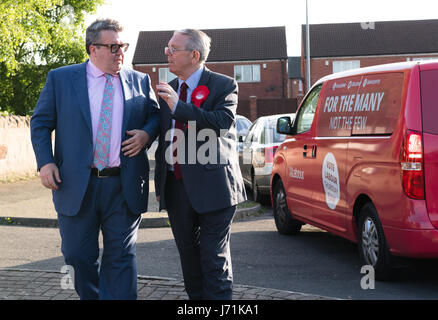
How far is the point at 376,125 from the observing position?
6035 mm

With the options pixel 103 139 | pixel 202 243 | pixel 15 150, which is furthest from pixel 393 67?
pixel 15 150

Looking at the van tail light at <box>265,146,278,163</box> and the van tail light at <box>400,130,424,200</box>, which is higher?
the van tail light at <box>400,130,424,200</box>

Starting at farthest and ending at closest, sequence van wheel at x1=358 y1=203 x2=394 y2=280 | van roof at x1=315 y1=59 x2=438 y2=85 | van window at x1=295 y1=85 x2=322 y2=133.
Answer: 1. van window at x1=295 y1=85 x2=322 y2=133
2. van wheel at x1=358 y1=203 x2=394 y2=280
3. van roof at x1=315 y1=59 x2=438 y2=85

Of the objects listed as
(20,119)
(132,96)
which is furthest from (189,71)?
(20,119)

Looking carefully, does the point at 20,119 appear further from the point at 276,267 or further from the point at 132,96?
the point at 132,96

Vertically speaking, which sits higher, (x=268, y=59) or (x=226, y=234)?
(x=268, y=59)

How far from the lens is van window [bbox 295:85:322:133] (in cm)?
778

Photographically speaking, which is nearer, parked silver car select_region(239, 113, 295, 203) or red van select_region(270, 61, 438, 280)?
red van select_region(270, 61, 438, 280)

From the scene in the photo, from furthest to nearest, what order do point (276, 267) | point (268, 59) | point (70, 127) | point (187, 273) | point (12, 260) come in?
point (268, 59), point (12, 260), point (276, 267), point (187, 273), point (70, 127)

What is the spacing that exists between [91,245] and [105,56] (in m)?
1.19

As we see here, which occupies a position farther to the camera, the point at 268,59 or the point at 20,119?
the point at 268,59

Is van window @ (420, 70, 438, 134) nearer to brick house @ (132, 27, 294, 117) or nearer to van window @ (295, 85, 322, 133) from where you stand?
van window @ (295, 85, 322, 133)

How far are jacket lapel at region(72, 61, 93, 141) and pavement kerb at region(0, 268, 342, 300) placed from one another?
1640 mm

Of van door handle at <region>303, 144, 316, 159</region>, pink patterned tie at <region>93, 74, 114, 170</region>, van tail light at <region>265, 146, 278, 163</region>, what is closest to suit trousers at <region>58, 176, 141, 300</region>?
pink patterned tie at <region>93, 74, 114, 170</region>
